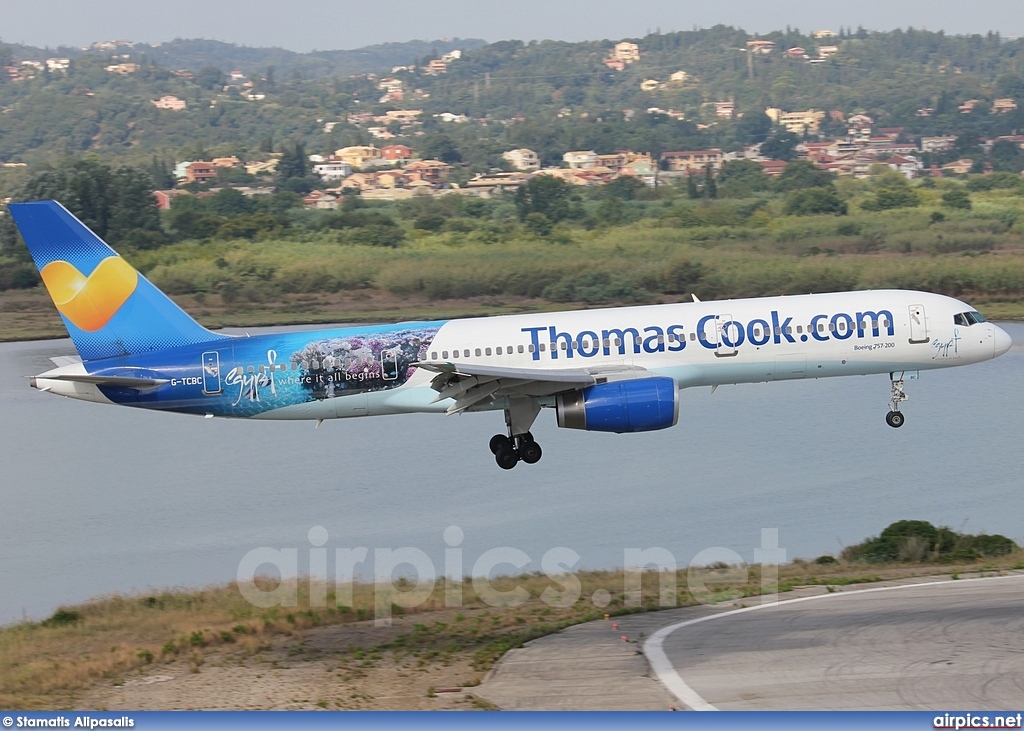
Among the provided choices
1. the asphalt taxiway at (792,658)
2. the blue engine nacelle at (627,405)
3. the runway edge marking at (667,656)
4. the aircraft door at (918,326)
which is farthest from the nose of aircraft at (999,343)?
the blue engine nacelle at (627,405)

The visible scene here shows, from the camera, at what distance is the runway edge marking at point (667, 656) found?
25016 millimetres

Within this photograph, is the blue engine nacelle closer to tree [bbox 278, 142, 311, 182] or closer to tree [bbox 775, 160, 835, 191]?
tree [bbox 775, 160, 835, 191]

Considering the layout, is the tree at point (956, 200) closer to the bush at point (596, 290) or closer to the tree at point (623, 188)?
the tree at point (623, 188)

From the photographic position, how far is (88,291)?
40.6 m

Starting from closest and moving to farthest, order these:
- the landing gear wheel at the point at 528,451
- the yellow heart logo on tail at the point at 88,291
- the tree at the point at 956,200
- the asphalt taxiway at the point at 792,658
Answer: the asphalt taxiway at the point at 792,658
the landing gear wheel at the point at 528,451
the yellow heart logo on tail at the point at 88,291
the tree at the point at 956,200

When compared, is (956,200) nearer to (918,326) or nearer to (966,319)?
(966,319)

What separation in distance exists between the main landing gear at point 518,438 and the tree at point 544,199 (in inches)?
3426

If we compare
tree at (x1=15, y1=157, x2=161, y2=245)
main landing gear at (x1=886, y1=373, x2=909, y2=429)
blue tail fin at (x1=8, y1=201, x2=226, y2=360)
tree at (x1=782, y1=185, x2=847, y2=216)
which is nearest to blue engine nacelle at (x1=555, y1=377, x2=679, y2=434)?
main landing gear at (x1=886, y1=373, x2=909, y2=429)

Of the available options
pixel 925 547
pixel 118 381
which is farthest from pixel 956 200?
pixel 118 381

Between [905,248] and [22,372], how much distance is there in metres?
64.4

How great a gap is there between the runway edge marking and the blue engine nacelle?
Result: 6.16 m

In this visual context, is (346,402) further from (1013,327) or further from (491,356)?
(1013,327)

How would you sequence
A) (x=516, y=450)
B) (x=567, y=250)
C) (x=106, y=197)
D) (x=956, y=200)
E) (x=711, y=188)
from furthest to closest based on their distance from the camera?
(x=711, y=188)
(x=956, y=200)
(x=106, y=197)
(x=567, y=250)
(x=516, y=450)

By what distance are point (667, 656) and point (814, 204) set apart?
9964 centimetres
